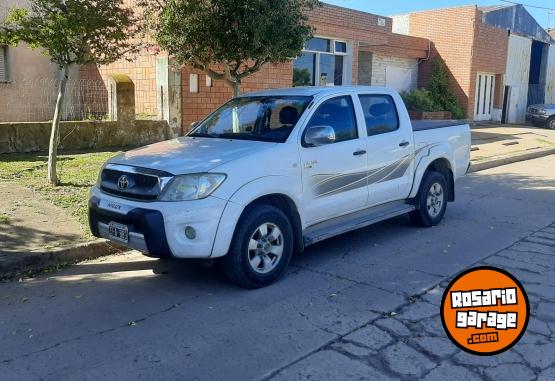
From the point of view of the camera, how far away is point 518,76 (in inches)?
1248

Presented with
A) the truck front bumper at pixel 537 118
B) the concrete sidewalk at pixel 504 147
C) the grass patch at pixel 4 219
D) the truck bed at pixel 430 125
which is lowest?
the grass patch at pixel 4 219

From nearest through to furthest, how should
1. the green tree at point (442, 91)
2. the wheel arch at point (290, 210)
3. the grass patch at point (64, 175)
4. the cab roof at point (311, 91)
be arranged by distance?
1. the wheel arch at point (290, 210)
2. the cab roof at point (311, 91)
3. the grass patch at point (64, 175)
4. the green tree at point (442, 91)

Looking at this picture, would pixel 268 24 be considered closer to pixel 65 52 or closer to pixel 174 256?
pixel 65 52

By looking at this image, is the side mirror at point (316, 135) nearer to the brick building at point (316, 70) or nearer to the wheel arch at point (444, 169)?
the wheel arch at point (444, 169)

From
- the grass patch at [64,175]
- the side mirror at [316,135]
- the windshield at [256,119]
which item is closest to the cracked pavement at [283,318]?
the side mirror at [316,135]

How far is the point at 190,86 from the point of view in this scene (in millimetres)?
14242

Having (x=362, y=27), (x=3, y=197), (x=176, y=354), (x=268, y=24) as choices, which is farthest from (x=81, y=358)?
(x=362, y=27)

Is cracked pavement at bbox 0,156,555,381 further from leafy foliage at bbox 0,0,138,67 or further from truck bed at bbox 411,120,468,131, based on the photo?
leafy foliage at bbox 0,0,138,67

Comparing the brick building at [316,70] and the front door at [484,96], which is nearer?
the brick building at [316,70]

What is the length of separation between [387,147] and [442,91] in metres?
21.2

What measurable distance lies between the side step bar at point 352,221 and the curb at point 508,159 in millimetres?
7203

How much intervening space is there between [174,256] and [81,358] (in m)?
1.18

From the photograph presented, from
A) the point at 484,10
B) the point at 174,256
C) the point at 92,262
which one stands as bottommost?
the point at 92,262

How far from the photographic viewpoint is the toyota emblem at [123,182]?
5047mm
